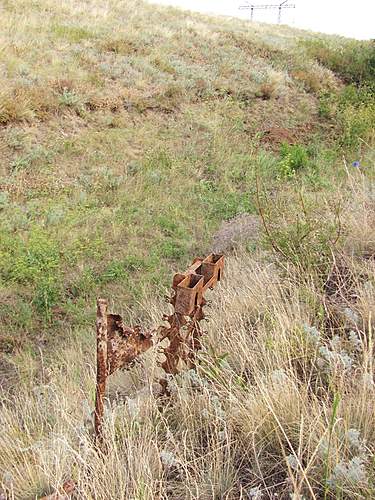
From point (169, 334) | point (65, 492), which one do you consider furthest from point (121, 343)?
point (65, 492)

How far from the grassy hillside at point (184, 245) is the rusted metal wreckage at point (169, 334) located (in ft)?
0.37

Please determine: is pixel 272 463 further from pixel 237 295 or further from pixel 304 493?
pixel 237 295

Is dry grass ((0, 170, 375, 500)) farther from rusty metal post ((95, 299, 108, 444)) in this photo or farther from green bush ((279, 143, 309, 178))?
green bush ((279, 143, 309, 178))

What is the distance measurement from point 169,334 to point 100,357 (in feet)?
1.64

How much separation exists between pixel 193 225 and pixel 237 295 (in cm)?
351

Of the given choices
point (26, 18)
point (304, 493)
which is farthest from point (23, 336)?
point (26, 18)

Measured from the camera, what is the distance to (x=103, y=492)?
68.0 inches

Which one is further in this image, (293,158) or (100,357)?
(293,158)

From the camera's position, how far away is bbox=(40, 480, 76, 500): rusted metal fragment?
67.5 inches

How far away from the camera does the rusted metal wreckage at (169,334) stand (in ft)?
6.12

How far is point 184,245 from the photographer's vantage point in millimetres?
6340

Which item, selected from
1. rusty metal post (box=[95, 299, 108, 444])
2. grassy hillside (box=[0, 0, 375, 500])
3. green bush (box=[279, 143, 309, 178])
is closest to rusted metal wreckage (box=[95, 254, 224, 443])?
rusty metal post (box=[95, 299, 108, 444])

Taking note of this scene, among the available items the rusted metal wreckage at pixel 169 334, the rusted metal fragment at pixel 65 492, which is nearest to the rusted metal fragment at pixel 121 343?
the rusted metal wreckage at pixel 169 334

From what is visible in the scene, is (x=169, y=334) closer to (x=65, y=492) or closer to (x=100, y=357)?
(x=100, y=357)
